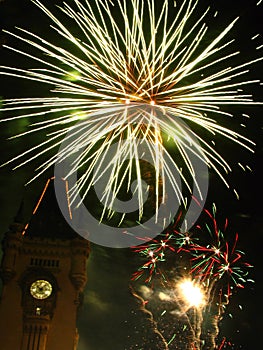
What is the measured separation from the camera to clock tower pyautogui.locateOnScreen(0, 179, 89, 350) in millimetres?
60344

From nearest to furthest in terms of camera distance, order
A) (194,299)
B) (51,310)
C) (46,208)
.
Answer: (194,299), (51,310), (46,208)

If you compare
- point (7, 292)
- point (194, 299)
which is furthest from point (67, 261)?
point (194, 299)

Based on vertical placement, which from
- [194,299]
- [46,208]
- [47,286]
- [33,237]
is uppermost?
[46,208]

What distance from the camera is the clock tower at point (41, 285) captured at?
60344mm

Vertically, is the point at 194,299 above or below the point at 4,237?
below

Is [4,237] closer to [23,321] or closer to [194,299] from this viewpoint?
[23,321]

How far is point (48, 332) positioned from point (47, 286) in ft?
15.0

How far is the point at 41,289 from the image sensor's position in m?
61.3

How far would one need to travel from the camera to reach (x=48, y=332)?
60562mm

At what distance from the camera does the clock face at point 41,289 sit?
60.9 meters

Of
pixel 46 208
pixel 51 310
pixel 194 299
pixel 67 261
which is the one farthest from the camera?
pixel 46 208

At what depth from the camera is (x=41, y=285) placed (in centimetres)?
6150

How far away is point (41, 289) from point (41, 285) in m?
0.42

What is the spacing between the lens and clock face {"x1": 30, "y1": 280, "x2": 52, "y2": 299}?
60.9 meters
